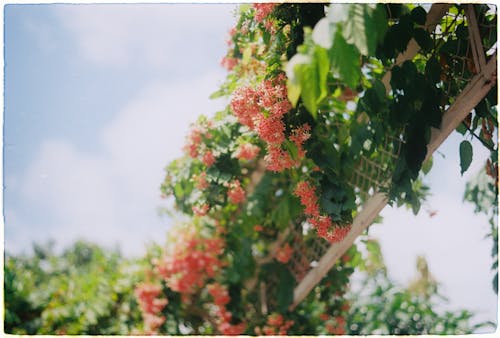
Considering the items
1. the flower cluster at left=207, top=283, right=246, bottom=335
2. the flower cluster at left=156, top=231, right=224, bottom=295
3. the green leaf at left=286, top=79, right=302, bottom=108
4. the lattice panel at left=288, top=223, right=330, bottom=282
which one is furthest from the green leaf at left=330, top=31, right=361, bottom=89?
the flower cluster at left=207, top=283, right=246, bottom=335

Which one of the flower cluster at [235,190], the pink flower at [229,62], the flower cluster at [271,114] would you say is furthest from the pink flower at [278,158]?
the pink flower at [229,62]

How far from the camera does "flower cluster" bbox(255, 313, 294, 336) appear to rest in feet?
10.4

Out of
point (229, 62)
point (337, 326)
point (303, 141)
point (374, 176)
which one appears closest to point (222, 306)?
point (337, 326)

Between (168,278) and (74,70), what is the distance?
186cm

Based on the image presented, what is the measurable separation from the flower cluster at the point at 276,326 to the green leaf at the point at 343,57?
106 inches

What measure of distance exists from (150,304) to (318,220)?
2.45 m

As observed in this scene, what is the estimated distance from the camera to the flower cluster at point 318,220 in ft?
5.08

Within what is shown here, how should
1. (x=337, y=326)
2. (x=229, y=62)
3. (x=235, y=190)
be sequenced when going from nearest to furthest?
(x=235, y=190)
(x=229, y=62)
(x=337, y=326)

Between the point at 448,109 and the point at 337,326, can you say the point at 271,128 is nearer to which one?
the point at 448,109

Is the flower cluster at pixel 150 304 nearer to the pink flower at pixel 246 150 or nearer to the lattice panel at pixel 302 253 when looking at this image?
the lattice panel at pixel 302 253

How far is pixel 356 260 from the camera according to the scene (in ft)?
10.8

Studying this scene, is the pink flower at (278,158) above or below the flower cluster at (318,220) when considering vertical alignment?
above

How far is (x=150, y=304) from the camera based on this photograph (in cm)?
351

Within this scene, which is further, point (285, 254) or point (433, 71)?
point (285, 254)
